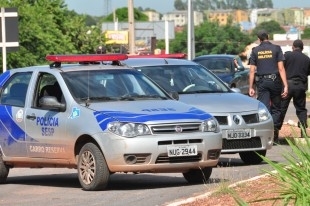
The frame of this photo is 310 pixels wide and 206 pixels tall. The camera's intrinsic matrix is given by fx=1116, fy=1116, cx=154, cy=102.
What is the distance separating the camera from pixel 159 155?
12594 millimetres

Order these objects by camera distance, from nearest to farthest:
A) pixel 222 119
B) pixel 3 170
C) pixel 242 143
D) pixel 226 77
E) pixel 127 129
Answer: pixel 127 129
pixel 3 170
pixel 222 119
pixel 242 143
pixel 226 77

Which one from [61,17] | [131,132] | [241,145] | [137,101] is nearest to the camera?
[131,132]

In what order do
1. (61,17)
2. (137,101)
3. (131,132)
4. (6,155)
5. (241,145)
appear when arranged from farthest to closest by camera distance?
(61,17)
(241,145)
(6,155)
(137,101)
(131,132)

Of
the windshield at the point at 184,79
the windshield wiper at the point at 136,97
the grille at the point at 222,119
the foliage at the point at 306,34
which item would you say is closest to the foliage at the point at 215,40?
the foliage at the point at 306,34

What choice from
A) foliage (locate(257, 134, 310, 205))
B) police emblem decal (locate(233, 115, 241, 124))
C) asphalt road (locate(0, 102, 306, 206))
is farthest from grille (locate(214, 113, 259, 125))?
foliage (locate(257, 134, 310, 205))

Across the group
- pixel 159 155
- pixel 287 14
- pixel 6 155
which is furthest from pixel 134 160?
pixel 287 14

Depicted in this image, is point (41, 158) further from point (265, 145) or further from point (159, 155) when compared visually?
point (265, 145)

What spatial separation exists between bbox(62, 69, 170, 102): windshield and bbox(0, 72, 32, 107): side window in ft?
2.64

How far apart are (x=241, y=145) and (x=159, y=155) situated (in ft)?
10.2

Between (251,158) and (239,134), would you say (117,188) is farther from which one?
(251,158)

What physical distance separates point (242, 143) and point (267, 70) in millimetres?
2908

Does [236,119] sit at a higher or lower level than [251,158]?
higher

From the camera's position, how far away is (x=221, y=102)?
15.7 metres

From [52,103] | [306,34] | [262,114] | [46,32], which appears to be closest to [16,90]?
[52,103]
